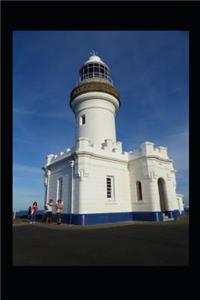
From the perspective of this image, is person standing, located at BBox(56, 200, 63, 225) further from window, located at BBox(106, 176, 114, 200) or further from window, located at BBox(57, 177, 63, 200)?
window, located at BBox(106, 176, 114, 200)

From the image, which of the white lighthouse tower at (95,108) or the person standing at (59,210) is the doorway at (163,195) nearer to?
the white lighthouse tower at (95,108)

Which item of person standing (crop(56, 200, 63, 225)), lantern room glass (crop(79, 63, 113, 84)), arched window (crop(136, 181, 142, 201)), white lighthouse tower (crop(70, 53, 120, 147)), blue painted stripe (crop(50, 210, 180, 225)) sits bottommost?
blue painted stripe (crop(50, 210, 180, 225))

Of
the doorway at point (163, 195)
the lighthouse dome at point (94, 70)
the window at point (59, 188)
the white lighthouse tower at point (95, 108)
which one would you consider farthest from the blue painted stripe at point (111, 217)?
the lighthouse dome at point (94, 70)

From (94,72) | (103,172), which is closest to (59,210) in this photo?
(103,172)

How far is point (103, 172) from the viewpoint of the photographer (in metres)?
12.9

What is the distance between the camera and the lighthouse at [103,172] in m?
11.9

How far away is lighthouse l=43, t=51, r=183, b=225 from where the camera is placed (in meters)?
11.9

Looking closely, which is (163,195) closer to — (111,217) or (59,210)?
(111,217)

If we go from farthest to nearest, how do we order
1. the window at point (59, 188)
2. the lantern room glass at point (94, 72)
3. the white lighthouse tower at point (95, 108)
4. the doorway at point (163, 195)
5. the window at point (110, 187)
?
the lantern room glass at point (94, 72), the white lighthouse tower at point (95, 108), the doorway at point (163, 195), the window at point (59, 188), the window at point (110, 187)

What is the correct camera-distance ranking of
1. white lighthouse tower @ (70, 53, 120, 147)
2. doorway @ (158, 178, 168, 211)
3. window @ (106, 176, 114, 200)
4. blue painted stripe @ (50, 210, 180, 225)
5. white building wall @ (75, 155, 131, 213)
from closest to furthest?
1. blue painted stripe @ (50, 210, 180, 225)
2. white building wall @ (75, 155, 131, 213)
3. window @ (106, 176, 114, 200)
4. doorway @ (158, 178, 168, 211)
5. white lighthouse tower @ (70, 53, 120, 147)

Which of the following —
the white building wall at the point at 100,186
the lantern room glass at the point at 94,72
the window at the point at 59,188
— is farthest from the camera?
the lantern room glass at the point at 94,72

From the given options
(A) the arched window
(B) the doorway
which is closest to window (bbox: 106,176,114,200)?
(A) the arched window

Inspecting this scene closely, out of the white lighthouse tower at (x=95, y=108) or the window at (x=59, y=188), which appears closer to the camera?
the window at (x=59, y=188)
